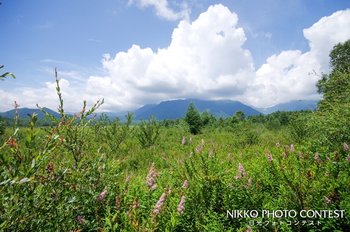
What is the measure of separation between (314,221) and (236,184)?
1168mm

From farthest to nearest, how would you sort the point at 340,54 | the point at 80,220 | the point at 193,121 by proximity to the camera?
the point at 340,54 < the point at 193,121 < the point at 80,220

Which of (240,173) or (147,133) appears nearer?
(240,173)

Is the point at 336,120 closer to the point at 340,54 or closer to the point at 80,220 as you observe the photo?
the point at 80,220

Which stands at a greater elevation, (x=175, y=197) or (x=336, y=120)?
(x=336, y=120)

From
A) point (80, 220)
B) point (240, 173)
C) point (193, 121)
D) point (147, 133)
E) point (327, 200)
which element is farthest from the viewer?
point (193, 121)

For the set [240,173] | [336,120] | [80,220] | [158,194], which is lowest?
[158,194]

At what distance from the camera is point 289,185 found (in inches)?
143

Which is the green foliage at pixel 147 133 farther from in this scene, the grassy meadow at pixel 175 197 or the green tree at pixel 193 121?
the green tree at pixel 193 121

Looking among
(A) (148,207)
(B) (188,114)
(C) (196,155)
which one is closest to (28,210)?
(A) (148,207)

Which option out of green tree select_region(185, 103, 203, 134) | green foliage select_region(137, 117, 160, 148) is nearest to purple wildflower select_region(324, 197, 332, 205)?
green foliage select_region(137, 117, 160, 148)

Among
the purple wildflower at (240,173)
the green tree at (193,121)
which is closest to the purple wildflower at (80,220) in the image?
the purple wildflower at (240,173)

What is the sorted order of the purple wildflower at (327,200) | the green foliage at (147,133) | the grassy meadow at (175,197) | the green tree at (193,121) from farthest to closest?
the green tree at (193,121)
the green foliage at (147,133)
the purple wildflower at (327,200)
the grassy meadow at (175,197)

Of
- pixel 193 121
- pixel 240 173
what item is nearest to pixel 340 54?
pixel 193 121

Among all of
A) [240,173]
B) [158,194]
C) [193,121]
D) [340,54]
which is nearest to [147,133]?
[158,194]
